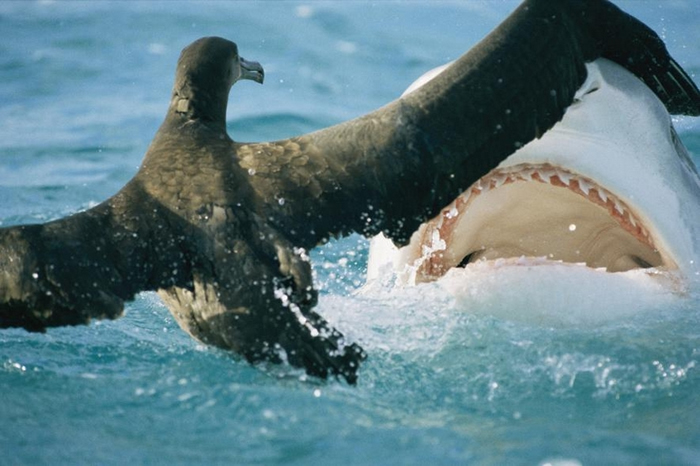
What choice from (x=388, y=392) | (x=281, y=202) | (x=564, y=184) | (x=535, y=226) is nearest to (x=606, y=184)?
(x=564, y=184)

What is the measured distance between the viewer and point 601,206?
332 centimetres

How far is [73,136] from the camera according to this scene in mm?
7641

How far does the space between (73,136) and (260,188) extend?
5338 mm

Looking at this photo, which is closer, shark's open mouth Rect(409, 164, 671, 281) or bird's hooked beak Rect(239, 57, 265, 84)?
shark's open mouth Rect(409, 164, 671, 281)

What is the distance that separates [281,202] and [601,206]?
1.18m

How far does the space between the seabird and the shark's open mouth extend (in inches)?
19.7

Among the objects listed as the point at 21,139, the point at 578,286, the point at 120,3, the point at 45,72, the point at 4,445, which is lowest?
the point at 4,445

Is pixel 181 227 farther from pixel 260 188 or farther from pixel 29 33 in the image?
pixel 29 33

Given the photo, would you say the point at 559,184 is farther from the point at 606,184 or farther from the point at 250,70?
the point at 250,70

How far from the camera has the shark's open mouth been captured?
10.8ft

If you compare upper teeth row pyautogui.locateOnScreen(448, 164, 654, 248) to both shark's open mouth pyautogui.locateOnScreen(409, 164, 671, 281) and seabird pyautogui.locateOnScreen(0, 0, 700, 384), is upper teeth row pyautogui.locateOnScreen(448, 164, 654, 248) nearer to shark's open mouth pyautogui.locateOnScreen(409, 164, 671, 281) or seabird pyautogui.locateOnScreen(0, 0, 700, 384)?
shark's open mouth pyautogui.locateOnScreen(409, 164, 671, 281)

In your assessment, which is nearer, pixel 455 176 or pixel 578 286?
pixel 455 176

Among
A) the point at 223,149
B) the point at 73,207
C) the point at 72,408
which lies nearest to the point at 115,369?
the point at 72,408

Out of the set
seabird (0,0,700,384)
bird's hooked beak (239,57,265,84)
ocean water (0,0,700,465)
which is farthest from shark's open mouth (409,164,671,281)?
bird's hooked beak (239,57,265,84)
